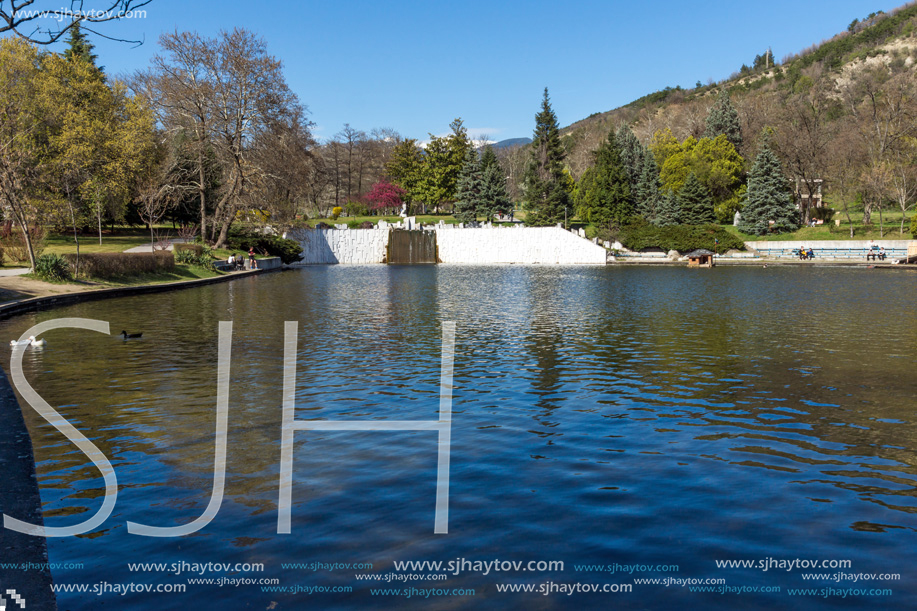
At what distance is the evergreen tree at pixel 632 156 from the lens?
256 ft

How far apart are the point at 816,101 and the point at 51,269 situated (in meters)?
106

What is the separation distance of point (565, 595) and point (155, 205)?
44.0 metres

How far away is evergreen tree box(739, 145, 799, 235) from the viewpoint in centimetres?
6500

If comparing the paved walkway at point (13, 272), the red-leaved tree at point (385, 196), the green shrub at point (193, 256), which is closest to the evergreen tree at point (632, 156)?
the red-leaved tree at point (385, 196)

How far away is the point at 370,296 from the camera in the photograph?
29.0 metres

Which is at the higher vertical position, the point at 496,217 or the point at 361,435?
the point at 496,217

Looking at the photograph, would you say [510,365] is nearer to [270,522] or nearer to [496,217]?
[270,522]

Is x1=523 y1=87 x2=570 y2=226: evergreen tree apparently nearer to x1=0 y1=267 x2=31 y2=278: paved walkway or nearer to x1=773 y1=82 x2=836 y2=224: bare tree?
x1=773 y1=82 x2=836 y2=224: bare tree

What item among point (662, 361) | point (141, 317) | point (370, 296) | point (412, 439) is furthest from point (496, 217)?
point (412, 439)

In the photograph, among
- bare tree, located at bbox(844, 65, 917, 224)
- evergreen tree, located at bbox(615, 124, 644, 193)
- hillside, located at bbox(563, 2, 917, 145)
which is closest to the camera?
bare tree, located at bbox(844, 65, 917, 224)

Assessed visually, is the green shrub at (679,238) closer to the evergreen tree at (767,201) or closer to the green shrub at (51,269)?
the evergreen tree at (767,201)

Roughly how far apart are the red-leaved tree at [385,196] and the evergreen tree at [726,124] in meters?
40.6

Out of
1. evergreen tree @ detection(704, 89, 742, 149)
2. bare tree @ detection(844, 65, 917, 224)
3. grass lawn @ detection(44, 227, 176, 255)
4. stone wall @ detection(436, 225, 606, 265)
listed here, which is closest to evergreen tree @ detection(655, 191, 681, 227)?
stone wall @ detection(436, 225, 606, 265)

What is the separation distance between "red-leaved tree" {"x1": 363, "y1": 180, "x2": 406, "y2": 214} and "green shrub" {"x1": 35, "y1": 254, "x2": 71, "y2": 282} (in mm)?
66637
